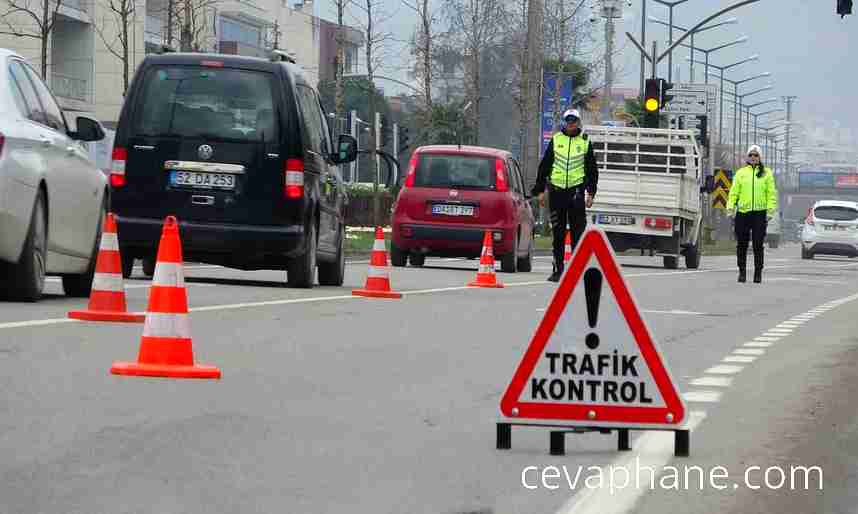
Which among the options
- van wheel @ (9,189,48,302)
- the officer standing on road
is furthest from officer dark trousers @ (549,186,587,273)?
van wheel @ (9,189,48,302)

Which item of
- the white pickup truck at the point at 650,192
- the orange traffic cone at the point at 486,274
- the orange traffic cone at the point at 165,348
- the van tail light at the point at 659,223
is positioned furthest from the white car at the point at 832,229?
the orange traffic cone at the point at 165,348

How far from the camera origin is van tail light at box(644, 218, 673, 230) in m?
33.9

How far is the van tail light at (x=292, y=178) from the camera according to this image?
16.5m

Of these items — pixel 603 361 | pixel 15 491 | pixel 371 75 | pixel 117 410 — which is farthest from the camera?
pixel 371 75

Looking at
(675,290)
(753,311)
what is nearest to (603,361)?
(753,311)

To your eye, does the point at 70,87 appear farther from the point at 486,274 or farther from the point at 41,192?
the point at 41,192

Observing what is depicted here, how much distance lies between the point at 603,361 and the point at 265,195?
967 centimetres

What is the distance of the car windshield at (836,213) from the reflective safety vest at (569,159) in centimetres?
3333

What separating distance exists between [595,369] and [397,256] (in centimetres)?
2001

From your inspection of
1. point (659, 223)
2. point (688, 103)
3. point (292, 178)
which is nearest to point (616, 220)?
point (659, 223)

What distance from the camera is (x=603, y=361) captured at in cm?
705

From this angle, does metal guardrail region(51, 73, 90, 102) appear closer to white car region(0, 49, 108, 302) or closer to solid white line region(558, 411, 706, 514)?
white car region(0, 49, 108, 302)

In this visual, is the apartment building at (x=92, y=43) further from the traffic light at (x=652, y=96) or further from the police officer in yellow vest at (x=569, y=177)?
the police officer in yellow vest at (x=569, y=177)

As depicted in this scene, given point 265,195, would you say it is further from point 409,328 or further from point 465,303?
point 409,328
